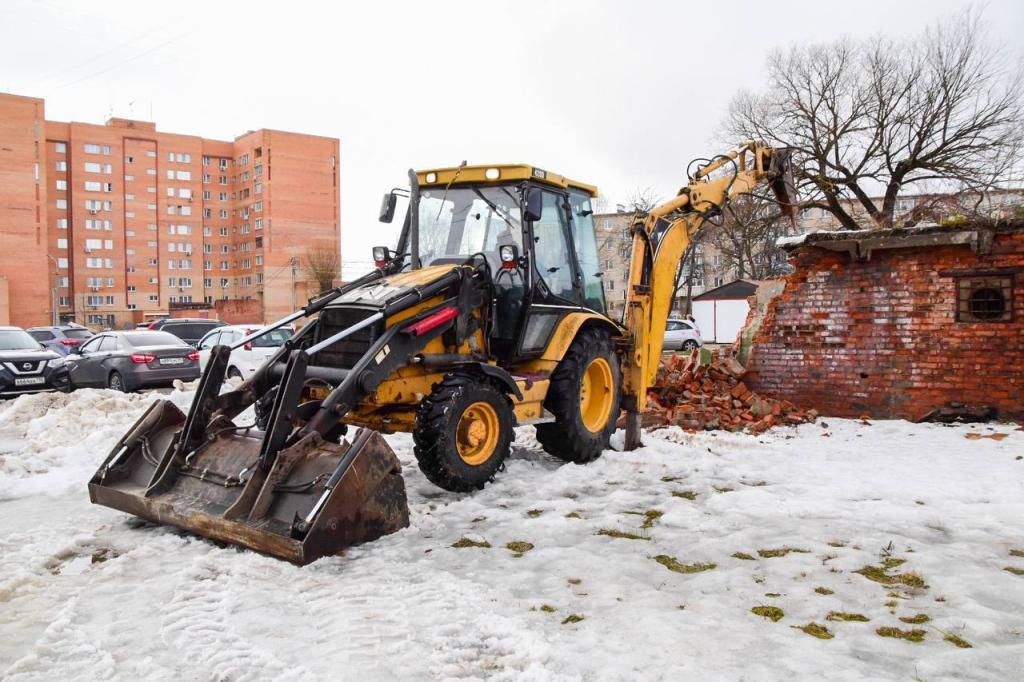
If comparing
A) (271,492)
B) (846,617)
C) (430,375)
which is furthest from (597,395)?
(846,617)

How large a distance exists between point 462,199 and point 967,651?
5.48 meters

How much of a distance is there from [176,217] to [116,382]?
220ft

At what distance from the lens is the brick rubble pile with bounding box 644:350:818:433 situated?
9672 millimetres

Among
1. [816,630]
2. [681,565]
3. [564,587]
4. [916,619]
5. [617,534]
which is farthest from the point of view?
[617,534]

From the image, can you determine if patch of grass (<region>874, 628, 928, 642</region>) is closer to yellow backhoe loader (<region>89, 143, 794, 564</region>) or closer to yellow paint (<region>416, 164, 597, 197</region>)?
yellow backhoe loader (<region>89, 143, 794, 564</region>)

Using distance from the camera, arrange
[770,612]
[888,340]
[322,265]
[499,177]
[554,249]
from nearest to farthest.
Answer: [770,612] < [499,177] < [554,249] < [888,340] < [322,265]

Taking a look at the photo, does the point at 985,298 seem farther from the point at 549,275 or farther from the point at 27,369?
the point at 27,369

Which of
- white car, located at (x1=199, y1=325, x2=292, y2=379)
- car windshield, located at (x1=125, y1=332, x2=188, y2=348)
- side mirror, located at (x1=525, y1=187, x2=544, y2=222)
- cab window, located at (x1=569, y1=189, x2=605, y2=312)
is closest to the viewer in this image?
side mirror, located at (x1=525, y1=187, x2=544, y2=222)

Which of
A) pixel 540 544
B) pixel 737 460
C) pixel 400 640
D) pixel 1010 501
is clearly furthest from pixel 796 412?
pixel 400 640

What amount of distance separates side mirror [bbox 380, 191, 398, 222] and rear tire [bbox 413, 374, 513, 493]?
2065mm

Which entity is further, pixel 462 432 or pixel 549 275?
pixel 549 275

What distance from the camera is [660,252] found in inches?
338

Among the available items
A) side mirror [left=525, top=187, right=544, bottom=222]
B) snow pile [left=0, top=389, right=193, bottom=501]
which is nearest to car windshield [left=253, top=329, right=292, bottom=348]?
snow pile [left=0, top=389, right=193, bottom=501]

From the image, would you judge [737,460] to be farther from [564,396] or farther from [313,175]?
[313,175]
